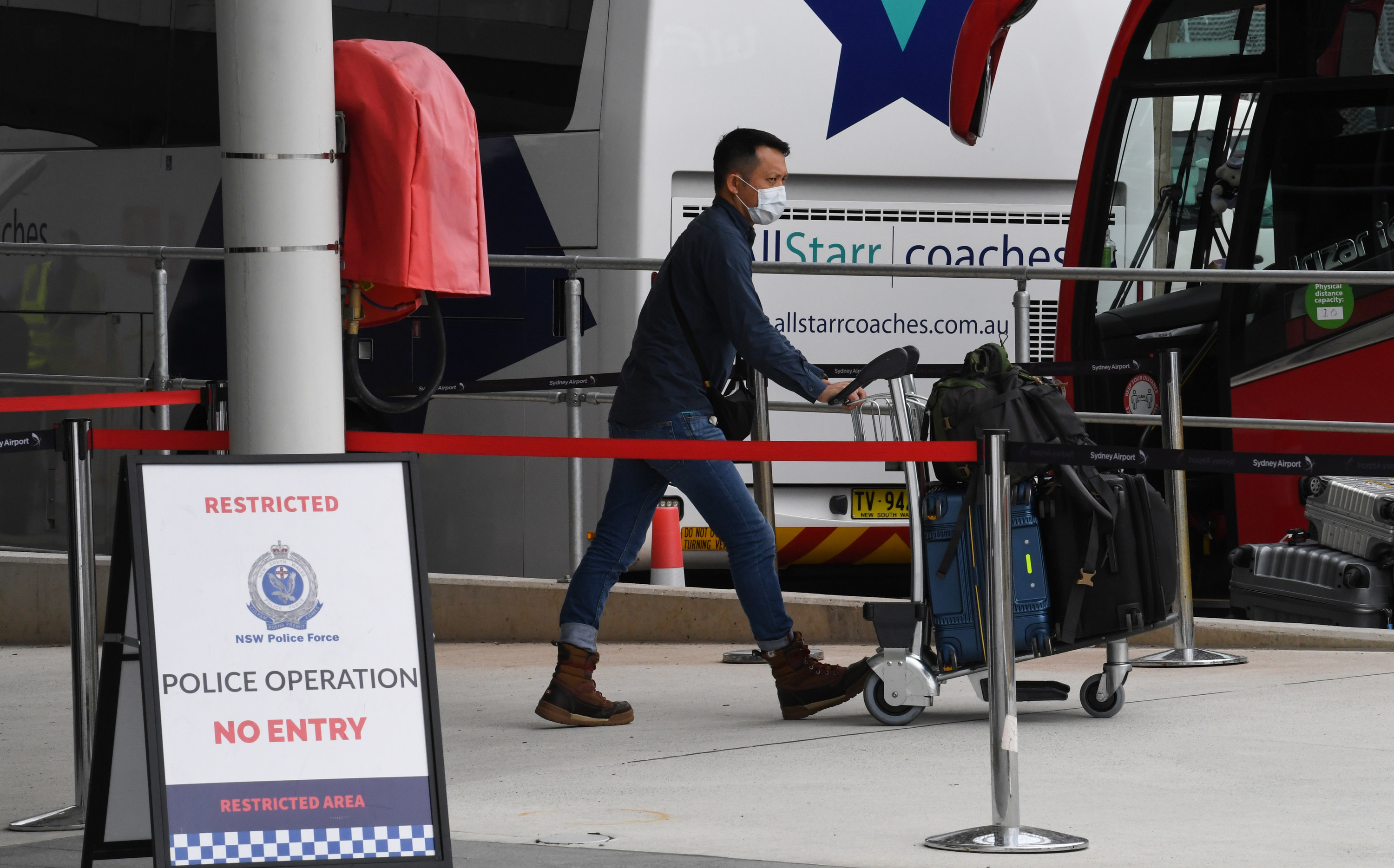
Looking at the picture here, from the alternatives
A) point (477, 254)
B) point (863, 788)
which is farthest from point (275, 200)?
point (863, 788)

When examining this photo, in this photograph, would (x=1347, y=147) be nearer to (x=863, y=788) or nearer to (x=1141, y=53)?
(x=1141, y=53)

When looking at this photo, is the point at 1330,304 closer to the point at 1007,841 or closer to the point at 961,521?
the point at 961,521

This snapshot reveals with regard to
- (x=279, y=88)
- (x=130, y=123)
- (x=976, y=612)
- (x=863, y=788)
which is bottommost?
(x=863, y=788)

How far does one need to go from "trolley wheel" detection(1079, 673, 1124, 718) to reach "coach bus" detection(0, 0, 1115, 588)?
3.84 m

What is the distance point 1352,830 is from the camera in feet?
13.8

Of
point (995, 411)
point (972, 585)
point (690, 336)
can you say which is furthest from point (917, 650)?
point (690, 336)

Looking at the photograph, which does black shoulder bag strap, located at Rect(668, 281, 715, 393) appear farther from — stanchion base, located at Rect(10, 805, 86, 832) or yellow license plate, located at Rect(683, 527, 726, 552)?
yellow license plate, located at Rect(683, 527, 726, 552)

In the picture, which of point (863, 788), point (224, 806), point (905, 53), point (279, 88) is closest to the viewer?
point (224, 806)

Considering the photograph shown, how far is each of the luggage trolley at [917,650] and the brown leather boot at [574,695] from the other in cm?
85

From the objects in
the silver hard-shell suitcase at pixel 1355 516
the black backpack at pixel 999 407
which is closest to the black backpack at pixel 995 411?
the black backpack at pixel 999 407

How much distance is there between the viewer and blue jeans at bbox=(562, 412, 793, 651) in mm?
5660

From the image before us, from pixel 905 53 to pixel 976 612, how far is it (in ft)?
16.0

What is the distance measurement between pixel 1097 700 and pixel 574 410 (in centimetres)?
300

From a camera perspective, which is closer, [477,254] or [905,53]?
[477,254]
